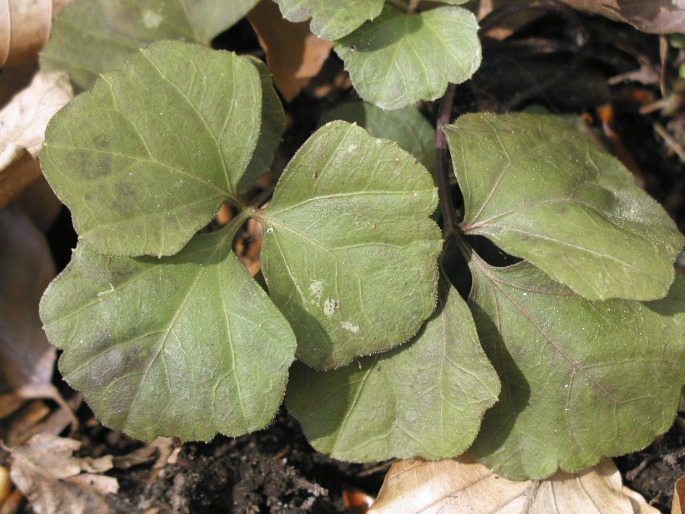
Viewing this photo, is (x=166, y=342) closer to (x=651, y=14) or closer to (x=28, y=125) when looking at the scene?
(x=28, y=125)

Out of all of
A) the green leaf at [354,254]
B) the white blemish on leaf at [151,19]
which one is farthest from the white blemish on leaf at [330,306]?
the white blemish on leaf at [151,19]

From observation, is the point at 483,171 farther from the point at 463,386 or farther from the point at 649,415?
the point at 649,415

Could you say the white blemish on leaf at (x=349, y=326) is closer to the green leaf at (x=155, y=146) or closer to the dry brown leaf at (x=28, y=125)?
the green leaf at (x=155, y=146)

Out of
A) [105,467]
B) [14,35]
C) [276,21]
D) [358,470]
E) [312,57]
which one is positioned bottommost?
[358,470]

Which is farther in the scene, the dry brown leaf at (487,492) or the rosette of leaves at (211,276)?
the dry brown leaf at (487,492)

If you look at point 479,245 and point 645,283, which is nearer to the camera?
point 645,283

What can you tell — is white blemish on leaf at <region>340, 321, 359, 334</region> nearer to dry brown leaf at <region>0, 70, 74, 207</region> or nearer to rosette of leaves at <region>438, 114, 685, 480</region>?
rosette of leaves at <region>438, 114, 685, 480</region>

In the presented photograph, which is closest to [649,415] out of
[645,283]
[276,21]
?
[645,283]

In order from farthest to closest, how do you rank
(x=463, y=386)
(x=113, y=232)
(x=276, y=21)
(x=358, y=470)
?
(x=276, y=21) → (x=358, y=470) → (x=463, y=386) → (x=113, y=232)
